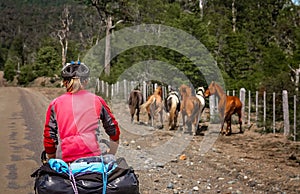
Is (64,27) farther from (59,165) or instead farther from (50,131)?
(59,165)

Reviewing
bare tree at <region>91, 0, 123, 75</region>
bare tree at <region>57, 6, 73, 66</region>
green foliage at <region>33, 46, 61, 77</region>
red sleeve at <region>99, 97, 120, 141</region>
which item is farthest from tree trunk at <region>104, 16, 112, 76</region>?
red sleeve at <region>99, 97, 120, 141</region>

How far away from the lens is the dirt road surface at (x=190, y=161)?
26.2 feet

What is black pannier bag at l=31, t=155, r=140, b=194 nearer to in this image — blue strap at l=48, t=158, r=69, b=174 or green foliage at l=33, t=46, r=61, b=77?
blue strap at l=48, t=158, r=69, b=174

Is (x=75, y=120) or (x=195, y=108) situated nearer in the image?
(x=75, y=120)

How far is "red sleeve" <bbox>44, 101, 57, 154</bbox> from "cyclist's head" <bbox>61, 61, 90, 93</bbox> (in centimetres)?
23

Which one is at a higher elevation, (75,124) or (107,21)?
(107,21)

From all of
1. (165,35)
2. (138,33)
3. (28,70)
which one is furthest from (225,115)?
(28,70)

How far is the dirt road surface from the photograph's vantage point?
799cm

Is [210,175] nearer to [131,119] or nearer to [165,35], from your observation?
[131,119]

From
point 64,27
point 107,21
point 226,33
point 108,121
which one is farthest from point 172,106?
point 64,27

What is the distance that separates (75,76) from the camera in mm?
4305

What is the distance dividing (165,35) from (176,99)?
1088 cm

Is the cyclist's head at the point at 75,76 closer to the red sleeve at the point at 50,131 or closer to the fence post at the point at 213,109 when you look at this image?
the red sleeve at the point at 50,131

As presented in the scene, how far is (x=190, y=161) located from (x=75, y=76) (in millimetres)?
6424
